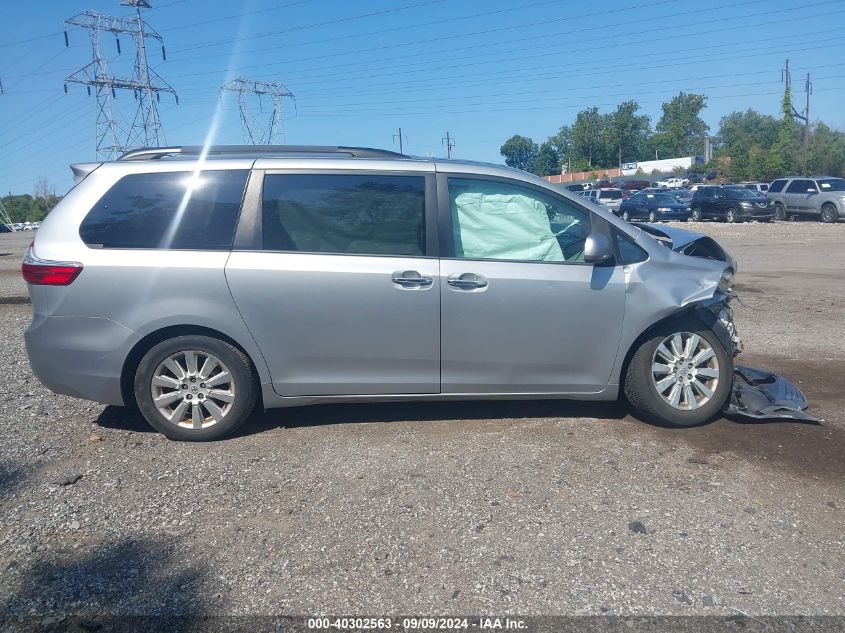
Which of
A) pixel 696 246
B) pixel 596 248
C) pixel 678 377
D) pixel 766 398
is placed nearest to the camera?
pixel 596 248

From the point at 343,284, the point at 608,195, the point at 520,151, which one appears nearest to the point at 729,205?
the point at 608,195

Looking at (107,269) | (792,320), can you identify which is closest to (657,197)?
(792,320)

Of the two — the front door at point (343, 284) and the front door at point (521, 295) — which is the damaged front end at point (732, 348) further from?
the front door at point (343, 284)

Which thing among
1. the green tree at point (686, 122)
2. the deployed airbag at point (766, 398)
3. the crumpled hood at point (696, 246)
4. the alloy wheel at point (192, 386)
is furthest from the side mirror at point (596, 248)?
the green tree at point (686, 122)

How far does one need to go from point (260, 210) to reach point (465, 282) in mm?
1451

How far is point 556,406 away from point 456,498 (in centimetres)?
180

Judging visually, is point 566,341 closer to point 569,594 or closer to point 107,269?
point 569,594

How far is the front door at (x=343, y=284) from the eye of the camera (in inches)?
189

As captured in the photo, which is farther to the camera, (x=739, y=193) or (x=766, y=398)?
(x=739, y=193)

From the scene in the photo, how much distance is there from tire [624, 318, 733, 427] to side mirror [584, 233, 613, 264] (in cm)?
68

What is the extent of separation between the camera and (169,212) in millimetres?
4934

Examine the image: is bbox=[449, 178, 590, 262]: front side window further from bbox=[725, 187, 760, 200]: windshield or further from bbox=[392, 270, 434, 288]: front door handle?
bbox=[725, 187, 760, 200]: windshield

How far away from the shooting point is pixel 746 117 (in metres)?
122

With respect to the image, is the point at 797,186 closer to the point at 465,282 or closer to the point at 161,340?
the point at 465,282
